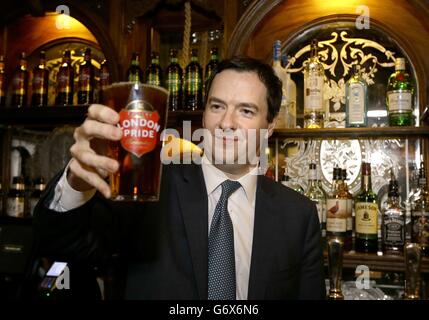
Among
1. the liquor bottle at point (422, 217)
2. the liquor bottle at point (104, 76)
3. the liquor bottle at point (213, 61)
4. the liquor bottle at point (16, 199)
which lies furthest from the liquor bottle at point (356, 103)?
the liquor bottle at point (16, 199)

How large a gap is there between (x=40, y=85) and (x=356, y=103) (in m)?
1.80

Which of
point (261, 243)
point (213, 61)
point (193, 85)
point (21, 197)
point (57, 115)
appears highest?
point (213, 61)

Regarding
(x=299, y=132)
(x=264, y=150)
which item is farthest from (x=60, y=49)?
(x=299, y=132)

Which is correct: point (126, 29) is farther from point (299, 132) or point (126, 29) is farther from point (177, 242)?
point (177, 242)

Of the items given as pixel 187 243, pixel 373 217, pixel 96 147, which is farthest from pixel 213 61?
pixel 96 147

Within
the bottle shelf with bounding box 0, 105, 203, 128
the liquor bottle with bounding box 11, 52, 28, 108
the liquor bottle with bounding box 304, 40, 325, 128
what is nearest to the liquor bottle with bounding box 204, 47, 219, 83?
the bottle shelf with bounding box 0, 105, 203, 128

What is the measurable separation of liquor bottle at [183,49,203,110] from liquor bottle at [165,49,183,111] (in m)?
0.03

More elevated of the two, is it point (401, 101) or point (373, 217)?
point (401, 101)

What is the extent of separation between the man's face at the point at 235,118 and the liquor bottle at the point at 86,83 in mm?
1117

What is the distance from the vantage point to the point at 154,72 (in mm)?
2199

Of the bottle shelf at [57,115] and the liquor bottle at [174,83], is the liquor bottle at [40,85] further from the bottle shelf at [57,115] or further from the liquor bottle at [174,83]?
the liquor bottle at [174,83]

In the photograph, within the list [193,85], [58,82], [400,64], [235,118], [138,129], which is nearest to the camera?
[138,129]

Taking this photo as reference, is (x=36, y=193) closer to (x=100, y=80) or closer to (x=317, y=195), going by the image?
(x=100, y=80)

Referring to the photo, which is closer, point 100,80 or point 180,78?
point 180,78
